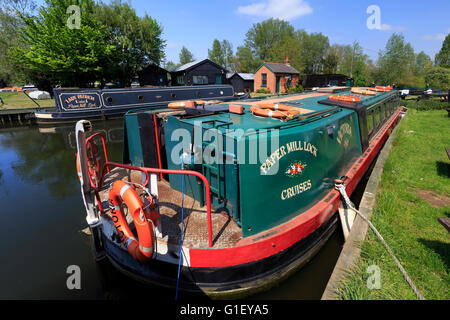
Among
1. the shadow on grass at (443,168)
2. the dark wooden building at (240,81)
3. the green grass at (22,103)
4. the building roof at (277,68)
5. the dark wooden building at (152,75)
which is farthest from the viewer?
the dark wooden building at (240,81)

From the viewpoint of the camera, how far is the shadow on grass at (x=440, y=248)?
356 cm

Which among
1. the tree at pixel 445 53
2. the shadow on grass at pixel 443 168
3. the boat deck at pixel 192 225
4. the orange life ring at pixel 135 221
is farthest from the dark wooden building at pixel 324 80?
the tree at pixel 445 53

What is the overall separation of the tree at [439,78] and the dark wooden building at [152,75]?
35.7m

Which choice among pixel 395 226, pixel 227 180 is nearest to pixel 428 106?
pixel 395 226

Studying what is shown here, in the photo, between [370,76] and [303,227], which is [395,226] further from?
[370,76]

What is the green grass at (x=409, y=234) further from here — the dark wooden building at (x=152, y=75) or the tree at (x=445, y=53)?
the tree at (x=445, y=53)

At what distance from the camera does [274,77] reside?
113 ft

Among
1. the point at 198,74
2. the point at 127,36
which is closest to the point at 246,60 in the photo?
the point at 198,74

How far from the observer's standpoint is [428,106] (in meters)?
17.6

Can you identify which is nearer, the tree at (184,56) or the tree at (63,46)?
the tree at (63,46)

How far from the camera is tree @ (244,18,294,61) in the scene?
59.2 m

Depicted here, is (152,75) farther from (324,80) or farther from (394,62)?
(394,62)

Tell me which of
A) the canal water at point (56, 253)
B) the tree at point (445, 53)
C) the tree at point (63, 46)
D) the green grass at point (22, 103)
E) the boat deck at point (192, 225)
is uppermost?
the tree at point (445, 53)

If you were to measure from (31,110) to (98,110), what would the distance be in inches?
278
